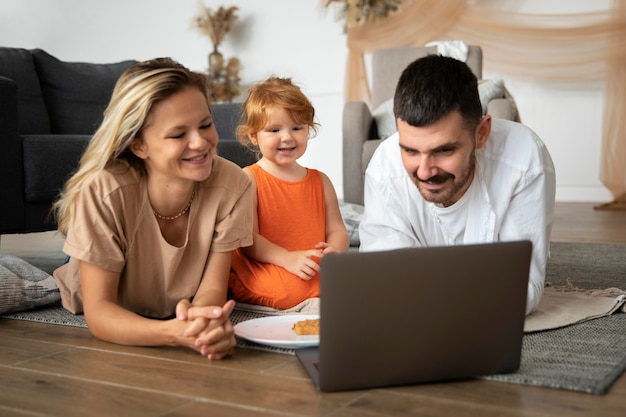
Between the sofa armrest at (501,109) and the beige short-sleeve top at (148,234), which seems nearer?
the beige short-sleeve top at (148,234)

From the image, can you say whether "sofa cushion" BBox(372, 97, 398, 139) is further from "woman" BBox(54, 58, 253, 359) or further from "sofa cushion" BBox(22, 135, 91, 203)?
"woman" BBox(54, 58, 253, 359)

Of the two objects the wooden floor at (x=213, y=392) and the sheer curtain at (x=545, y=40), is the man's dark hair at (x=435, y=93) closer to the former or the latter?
the wooden floor at (x=213, y=392)

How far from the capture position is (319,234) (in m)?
2.16

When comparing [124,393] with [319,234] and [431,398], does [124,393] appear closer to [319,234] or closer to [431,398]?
[431,398]

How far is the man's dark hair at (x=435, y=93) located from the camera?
5.05 ft

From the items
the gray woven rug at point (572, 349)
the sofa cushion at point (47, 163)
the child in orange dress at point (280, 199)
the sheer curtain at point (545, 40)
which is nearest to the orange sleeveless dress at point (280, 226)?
the child in orange dress at point (280, 199)

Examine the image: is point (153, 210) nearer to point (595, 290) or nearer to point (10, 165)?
point (10, 165)

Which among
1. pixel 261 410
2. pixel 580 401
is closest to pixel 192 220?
pixel 261 410

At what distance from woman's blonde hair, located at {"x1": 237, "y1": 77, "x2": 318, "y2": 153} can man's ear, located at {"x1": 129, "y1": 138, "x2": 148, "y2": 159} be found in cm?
51

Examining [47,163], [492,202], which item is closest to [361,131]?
[47,163]

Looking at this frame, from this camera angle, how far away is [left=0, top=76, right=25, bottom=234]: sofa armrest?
100 inches

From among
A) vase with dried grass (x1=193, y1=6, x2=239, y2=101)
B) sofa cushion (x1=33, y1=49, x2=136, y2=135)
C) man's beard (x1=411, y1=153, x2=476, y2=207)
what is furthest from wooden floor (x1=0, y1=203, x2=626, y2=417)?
vase with dried grass (x1=193, y1=6, x2=239, y2=101)

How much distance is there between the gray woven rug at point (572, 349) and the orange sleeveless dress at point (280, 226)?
10 cm

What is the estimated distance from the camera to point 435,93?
1547 millimetres
